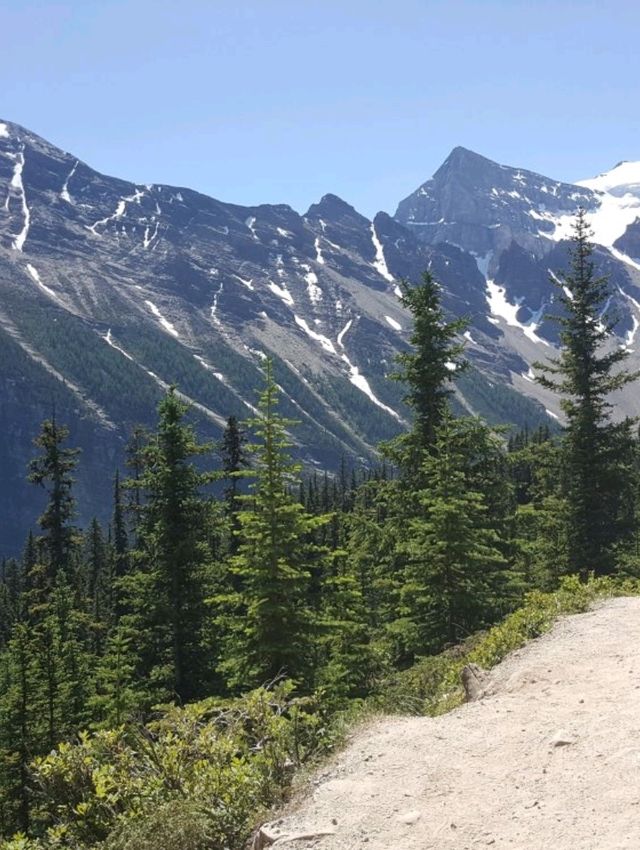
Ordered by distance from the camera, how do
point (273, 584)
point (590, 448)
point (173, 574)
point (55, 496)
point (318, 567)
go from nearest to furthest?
point (273, 584) → point (318, 567) → point (173, 574) → point (590, 448) → point (55, 496)

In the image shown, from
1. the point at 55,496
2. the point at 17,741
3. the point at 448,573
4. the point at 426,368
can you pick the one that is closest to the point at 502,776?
the point at 448,573

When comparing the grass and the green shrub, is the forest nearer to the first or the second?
the green shrub

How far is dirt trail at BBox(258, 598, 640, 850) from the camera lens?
5.52m

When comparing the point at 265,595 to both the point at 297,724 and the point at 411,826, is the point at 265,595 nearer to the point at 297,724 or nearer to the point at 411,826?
the point at 297,724

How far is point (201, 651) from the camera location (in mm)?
20703

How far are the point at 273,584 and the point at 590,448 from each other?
1278 centimetres

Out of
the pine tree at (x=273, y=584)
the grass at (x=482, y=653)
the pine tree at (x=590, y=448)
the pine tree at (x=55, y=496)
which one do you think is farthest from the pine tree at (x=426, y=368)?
the pine tree at (x=55, y=496)

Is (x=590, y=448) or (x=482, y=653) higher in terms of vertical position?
(x=590, y=448)

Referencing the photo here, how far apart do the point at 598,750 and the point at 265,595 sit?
10018 mm

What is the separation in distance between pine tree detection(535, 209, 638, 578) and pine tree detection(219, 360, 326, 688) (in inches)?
430

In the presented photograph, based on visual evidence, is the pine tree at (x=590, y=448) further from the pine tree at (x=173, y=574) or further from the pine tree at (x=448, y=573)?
the pine tree at (x=173, y=574)

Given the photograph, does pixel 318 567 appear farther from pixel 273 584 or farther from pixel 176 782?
pixel 176 782

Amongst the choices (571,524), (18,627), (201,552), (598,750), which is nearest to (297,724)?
(598,750)

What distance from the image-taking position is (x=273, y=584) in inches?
618
